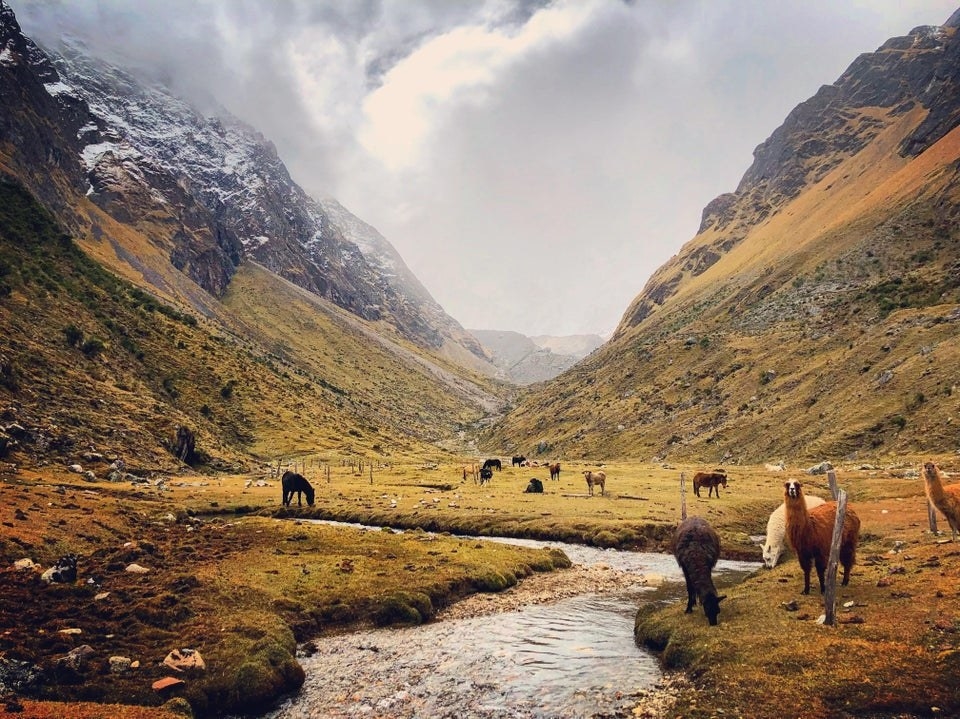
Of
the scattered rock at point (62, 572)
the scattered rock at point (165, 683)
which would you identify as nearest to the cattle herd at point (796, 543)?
the scattered rock at point (165, 683)

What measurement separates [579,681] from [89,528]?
87.3 feet

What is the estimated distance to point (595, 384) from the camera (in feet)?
584

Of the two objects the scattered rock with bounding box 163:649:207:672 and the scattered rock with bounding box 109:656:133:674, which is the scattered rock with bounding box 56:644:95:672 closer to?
the scattered rock with bounding box 109:656:133:674

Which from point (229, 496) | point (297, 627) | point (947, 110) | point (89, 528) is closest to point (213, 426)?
point (229, 496)

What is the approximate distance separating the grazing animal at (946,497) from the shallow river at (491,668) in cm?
1162

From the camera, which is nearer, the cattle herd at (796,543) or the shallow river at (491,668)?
the shallow river at (491,668)

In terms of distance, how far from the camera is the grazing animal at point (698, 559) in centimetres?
1981

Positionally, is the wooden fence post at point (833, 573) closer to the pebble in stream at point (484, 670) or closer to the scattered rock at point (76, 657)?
the pebble in stream at point (484, 670)

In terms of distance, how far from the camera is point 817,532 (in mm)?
19594

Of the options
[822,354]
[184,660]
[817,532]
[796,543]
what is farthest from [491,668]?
[822,354]

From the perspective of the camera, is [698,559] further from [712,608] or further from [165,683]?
[165,683]

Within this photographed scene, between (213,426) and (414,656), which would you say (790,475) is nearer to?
(414,656)

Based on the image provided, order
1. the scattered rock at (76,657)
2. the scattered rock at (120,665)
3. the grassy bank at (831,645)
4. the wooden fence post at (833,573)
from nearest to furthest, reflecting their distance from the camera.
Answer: the grassy bank at (831,645)
the scattered rock at (76,657)
the wooden fence post at (833,573)
the scattered rock at (120,665)

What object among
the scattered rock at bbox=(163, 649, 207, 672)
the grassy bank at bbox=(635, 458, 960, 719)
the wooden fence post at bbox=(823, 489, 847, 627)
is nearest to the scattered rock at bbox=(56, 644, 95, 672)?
the scattered rock at bbox=(163, 649, 207, 672)
